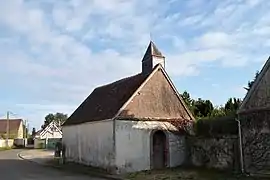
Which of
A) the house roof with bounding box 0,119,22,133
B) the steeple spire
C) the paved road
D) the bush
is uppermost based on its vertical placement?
the steeple spire

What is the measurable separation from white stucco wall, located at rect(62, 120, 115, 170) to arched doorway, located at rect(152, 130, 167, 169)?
9.93 feet

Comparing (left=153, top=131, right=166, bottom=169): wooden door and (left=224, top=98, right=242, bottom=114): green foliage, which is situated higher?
(left=224, top=98, right=242, bottom=114): green foliage

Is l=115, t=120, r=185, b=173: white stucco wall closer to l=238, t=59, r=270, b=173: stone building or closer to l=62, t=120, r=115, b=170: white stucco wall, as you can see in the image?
l=62, t=120, r=115, b=170: white stucco wall

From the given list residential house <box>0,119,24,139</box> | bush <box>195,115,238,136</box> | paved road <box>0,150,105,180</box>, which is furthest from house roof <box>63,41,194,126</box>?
residential house <box>0,119,24,139</box>

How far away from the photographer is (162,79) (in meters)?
27.5

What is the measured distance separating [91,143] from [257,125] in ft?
42.2

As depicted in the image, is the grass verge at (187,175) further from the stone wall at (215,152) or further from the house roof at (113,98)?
the house roof at (113,98)

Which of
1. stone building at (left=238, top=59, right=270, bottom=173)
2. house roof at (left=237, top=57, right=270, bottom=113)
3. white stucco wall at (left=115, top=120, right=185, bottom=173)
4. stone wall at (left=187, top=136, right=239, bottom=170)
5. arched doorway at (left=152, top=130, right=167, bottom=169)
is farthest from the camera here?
arched doorway at (left=152, top=130, right=167, bottom=169)

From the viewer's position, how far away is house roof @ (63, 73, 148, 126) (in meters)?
26.5

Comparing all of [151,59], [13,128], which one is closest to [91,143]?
[151,59]

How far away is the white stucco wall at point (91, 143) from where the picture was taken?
25.2 meters

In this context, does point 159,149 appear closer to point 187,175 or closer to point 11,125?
point 187,175

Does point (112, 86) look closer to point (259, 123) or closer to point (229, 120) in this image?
point (229, 120)

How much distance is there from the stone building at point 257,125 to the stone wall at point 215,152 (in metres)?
1.06
